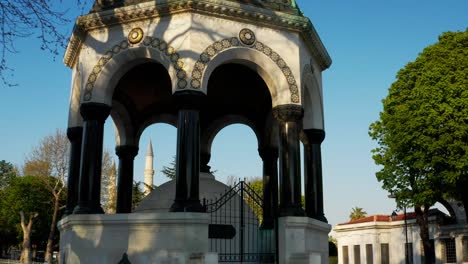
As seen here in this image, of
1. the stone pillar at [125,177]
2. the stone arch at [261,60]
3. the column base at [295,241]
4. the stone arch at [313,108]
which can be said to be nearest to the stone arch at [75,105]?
the stone pillar at [125,177]

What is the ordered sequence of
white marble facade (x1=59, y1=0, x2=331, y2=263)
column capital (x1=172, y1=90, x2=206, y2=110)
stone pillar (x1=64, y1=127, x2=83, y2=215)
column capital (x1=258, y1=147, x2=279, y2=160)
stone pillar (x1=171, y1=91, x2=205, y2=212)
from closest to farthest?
white marble facade (x1=59, y1=0, x2=331, y2=263), stone pillar (x1=171, y1=91, x2=205, y2=212), column capital (x1=172, y1=90, x2=206, y2=110), stone pillar (x1=64, y1=127, x2=83, y2=215), column capital (x1=258, y1=147, x2=279, y2=160)

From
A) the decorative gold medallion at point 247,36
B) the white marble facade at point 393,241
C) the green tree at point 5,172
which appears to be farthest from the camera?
the green tree at point 5,172

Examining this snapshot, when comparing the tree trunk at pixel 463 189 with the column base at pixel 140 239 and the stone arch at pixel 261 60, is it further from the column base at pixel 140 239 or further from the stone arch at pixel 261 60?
the column base at pixel 140 239

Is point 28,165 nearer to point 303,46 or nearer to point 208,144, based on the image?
point 208,144

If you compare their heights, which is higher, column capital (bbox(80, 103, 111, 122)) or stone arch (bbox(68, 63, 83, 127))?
stone arch (bbox(68, 63, 83, 127))

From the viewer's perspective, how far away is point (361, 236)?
52625 millimetres

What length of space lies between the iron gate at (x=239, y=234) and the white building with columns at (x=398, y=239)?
88.9 feet

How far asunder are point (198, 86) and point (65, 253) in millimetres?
5607

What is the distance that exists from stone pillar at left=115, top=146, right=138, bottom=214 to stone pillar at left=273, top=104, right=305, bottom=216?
7.18 metres

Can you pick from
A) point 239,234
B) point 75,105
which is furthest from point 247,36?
point 75,105

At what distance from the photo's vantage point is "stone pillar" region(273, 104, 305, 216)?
1383 centimetres

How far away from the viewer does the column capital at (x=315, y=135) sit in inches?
663

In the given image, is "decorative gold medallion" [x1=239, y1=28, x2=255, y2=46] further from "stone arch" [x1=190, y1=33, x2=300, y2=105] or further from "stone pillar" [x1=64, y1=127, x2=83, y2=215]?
"stone pillar" [x1=64, y1=127, x2=83, y2=215]

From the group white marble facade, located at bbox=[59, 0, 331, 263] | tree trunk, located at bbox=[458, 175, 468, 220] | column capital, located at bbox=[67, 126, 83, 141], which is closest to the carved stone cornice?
white marble facade, located at bbox=[59, 0, 331, 263]
